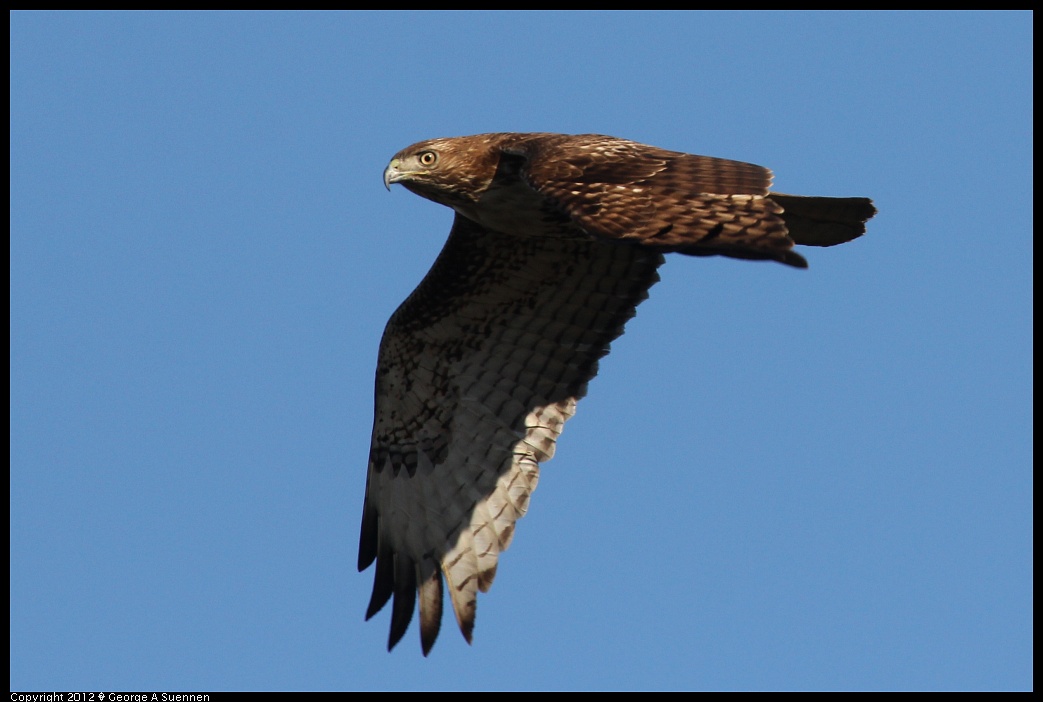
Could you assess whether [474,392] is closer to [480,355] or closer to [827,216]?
[480,355]

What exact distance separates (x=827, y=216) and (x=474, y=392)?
9.30 ft

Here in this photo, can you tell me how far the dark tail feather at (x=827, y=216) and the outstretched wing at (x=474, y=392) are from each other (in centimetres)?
109

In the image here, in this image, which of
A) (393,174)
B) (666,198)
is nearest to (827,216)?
(666,198)

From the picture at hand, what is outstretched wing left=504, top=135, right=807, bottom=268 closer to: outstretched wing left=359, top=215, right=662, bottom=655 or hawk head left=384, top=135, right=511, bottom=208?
hawk head left=384, top=135, right=511, bottom=208

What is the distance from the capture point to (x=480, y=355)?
11844 mm

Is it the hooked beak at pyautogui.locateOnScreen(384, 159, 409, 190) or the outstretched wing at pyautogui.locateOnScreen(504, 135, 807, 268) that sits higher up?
the hooked beak at pyautogui.locateOnScreen(384, 159, 409, 190)

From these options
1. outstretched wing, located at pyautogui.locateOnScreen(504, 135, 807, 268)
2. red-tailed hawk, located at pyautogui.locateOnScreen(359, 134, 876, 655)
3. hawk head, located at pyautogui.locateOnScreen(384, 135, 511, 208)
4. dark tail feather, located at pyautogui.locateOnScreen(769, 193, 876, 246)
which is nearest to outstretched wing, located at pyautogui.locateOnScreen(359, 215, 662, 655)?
red-tailed hawk, located at pyautogui.locateOnScreen(359, 134, 876, 655)

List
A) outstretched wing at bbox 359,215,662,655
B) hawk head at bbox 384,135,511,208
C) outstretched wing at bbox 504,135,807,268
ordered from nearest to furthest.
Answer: outstretched wing at bbox 504,135,807,268, hawk head at bbox 384,135,511,208, outstretched wing at bbox 359,215,662,655

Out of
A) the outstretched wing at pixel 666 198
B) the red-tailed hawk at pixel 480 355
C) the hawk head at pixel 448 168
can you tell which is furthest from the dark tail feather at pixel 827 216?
the hawk head at pixel 448 168

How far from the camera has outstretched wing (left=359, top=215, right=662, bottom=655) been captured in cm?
1140

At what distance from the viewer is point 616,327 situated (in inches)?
447

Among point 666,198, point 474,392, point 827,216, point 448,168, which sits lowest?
point 474,392

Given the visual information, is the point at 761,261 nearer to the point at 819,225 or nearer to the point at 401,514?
the point at 819,225

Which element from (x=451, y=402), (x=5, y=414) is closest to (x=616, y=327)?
(x=451, y=402)
